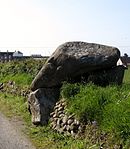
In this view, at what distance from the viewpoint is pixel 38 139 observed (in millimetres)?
12109

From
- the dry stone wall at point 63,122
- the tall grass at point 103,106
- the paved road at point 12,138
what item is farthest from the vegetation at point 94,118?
the paved road at point 12,138

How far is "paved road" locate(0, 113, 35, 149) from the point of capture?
11.2 meters

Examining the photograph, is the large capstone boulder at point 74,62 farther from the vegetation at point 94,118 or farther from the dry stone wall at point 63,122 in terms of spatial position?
the dry stone wall at point 63,122

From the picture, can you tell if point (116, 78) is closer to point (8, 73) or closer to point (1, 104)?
point (1, 104)

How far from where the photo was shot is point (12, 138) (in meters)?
12.2

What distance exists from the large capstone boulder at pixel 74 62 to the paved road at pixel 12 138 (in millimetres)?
1964

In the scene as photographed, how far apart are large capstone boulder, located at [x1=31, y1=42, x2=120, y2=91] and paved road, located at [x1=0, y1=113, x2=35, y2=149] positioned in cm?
196

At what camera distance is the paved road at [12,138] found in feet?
36.7

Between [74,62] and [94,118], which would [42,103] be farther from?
[94,118]

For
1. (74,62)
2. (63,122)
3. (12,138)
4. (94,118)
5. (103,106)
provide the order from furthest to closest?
(74,62) < (63,122) < (12,138) < (103,106) < (94,118)

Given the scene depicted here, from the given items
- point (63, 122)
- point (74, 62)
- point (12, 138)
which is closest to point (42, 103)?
point (74, 62)

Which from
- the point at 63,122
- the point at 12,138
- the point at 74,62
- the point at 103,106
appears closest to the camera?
the point at 103,106

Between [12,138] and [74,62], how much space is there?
3.52m

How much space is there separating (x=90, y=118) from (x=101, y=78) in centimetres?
364
